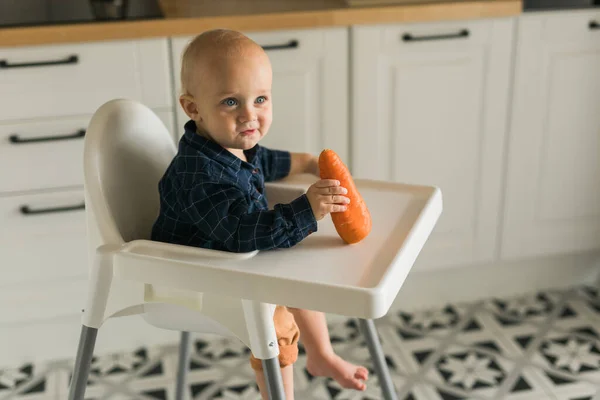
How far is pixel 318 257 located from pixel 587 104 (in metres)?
1.37

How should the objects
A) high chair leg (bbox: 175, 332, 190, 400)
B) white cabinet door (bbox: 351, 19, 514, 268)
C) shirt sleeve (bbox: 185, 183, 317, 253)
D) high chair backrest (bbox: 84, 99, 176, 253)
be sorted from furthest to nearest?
white cabinet door (bbox: 351, 19, 514, 268), high chair leg (bbox: 175, 332, 190, 400), high chair backrest (bbox: 84, 99, 176, 253), shirt sleeve (bbox: 185, 183, 317, 253)

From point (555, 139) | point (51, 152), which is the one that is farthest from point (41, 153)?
point (555, 139)

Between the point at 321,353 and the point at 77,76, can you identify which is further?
the point at 77,76

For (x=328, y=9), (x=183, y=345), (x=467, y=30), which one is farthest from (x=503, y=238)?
(x=183, y=345)

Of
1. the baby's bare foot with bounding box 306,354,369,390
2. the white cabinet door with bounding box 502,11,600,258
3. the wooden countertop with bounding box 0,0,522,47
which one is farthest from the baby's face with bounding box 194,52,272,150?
the white cabinet door with bounding box 502,11,600,258

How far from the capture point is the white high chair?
43.5 inches

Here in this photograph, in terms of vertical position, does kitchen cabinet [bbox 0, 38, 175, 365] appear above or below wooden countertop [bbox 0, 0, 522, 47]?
below

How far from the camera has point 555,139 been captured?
7.47 ft

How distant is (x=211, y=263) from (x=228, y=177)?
162 millimetres

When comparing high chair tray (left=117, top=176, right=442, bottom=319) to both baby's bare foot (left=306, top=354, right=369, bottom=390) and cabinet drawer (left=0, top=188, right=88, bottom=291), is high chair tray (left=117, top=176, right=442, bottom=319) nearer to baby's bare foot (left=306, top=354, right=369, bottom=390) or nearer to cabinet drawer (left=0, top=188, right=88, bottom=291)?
baby's bare foot (left=306, top=354, right=369, bottom=390)

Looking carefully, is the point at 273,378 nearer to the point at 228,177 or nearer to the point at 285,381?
the point at 285,381

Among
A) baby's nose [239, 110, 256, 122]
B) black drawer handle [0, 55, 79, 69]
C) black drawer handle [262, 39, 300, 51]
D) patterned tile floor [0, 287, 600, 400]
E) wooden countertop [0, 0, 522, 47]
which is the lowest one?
patterned tile floor [0, 287, 600, 400]

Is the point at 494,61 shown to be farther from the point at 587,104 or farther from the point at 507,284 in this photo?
the point at 507,284

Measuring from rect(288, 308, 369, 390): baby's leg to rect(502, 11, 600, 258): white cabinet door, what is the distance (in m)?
1.01
